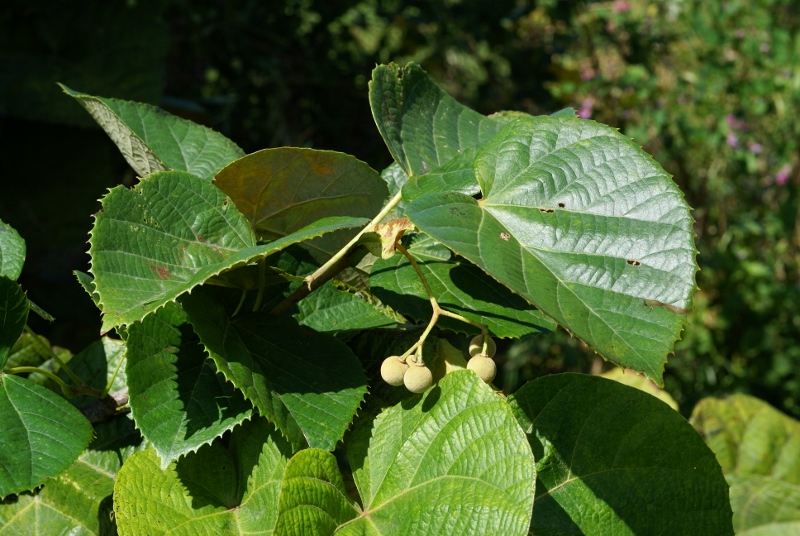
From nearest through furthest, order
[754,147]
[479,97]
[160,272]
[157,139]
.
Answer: [160,272]
[157,139]
[479,97]
[754,147]

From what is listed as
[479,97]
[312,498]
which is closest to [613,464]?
[312,498]

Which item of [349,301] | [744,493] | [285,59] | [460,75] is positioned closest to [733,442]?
[744,493]

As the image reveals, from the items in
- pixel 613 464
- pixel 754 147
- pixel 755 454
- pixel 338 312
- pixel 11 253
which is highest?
pixel 11 253

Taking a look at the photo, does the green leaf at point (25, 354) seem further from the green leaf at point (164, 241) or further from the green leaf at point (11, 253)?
the green leaf at point (164, 241)

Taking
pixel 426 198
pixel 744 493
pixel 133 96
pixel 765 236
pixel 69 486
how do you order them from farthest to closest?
pixel 765 236, pixel 133 96, pixel 744 493, pixel 69 486, pixel 426 198

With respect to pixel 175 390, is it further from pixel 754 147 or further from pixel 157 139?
pixel 754 147

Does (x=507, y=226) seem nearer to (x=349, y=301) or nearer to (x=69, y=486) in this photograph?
(x=349, y=301)

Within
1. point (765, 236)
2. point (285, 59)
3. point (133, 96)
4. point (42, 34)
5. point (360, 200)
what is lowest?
point (765, 236)
